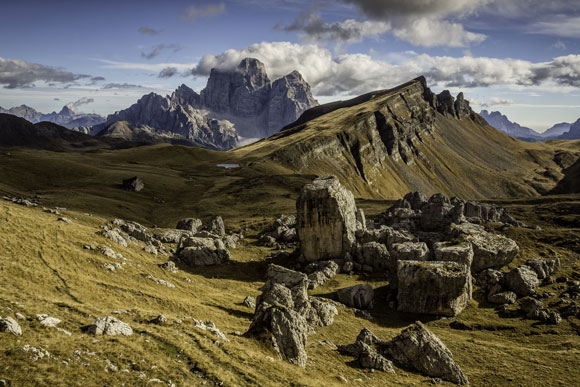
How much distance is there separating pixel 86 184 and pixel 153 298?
10267cm

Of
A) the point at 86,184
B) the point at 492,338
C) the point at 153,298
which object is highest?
the point at 86,184

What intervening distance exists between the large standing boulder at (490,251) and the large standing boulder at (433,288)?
35.3 feet

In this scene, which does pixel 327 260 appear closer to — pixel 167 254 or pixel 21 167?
pixel 167 254

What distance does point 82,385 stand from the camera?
2012cm

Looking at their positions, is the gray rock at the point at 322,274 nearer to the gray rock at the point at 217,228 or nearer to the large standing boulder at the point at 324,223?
the large standing boulder at the point at 324,223

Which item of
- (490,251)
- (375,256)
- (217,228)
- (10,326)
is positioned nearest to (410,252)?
(375,256)

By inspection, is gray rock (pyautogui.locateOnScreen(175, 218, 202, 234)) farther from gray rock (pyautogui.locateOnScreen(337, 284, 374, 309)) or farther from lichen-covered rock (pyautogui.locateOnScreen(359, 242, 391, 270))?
gray rock (pyautogui.locateOnScreen(337, 284, 374, 309))

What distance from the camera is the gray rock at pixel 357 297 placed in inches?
2180

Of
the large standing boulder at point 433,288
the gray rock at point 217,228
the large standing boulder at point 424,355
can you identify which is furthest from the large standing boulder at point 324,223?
the large standing boulder at point 424,355

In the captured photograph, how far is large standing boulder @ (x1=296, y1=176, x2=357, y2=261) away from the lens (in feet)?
226

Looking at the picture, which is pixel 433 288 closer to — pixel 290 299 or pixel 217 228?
pixel 290 299

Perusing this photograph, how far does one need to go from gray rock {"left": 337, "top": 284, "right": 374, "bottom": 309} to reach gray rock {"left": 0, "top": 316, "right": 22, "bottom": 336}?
1619 inches

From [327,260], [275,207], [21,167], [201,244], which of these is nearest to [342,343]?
[327,260]

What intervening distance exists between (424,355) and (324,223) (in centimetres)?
3399
